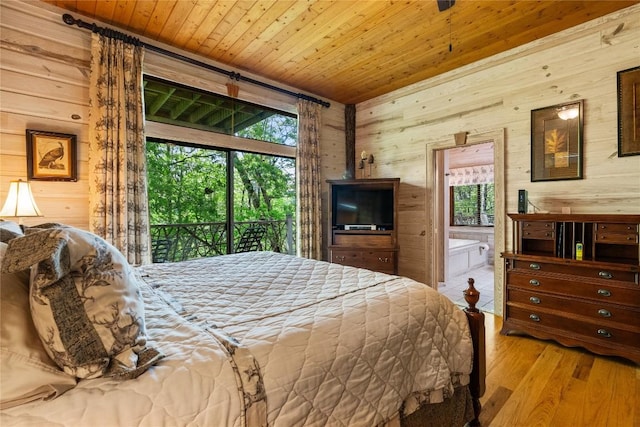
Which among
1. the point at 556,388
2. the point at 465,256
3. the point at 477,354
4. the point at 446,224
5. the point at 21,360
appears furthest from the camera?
the point at 465,256

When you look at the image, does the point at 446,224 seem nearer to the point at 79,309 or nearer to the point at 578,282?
the point at 578,282

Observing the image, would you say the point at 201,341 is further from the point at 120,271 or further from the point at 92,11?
the point at 92,11

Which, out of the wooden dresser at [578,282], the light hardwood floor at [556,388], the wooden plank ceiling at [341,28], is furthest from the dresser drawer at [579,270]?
the wooden plank ceiling at [341,28]

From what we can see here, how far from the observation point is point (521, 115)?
10.1 feet

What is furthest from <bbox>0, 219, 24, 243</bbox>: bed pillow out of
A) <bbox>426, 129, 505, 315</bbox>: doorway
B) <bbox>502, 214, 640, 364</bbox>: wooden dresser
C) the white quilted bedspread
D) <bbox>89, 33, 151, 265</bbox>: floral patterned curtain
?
<bbox>426, 129, 505, 315</bbox>: doorway

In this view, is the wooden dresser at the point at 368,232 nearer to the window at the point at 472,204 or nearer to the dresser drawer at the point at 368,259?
the dresser drawer at the point at 368,259

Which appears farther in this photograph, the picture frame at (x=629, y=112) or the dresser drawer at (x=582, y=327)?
the picture frame at (x=629, y=112)

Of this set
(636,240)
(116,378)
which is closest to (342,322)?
(116,378)

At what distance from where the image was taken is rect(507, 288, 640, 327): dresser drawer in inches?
88.0

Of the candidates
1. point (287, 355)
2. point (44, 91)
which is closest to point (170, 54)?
point (44, 91)

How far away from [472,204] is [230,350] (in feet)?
23.2

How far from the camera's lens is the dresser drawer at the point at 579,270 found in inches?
88.7

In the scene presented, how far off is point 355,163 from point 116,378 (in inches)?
168

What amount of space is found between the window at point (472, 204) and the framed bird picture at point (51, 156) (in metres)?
6.92
